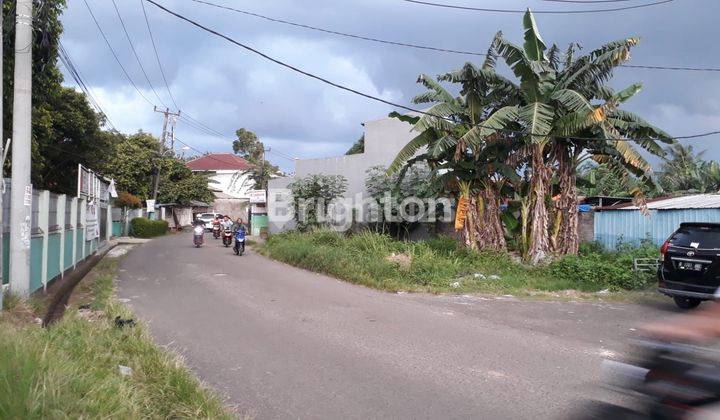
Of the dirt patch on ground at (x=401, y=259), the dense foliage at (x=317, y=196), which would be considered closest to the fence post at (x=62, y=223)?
the dirt patch on ground at (x=401, y=259)

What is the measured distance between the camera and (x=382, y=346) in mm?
7629

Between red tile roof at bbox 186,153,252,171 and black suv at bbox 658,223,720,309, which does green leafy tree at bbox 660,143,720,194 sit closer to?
black suv at bbox 658,223,720,309

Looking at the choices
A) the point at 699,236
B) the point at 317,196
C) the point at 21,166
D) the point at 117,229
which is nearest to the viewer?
the point at 21,166

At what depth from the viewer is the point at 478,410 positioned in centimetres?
520

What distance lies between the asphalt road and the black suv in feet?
1.97

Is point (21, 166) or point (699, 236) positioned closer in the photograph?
point (21, 166)

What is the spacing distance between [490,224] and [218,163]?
195 ft

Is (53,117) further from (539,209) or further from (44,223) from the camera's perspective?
(539,209)

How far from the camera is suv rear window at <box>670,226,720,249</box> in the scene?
34.7 ft

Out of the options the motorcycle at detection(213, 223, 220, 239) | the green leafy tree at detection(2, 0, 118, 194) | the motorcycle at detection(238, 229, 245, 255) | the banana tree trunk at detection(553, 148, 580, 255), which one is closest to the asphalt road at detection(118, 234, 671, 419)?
the banana tree trunk at detection(553, 148, 580, 255)

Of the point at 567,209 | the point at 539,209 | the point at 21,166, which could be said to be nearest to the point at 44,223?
the point at 21,166

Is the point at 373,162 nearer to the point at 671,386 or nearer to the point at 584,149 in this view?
the point at 584,149

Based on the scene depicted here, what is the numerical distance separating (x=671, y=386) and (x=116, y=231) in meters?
38.5

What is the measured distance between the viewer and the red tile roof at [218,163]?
71.7 metres
